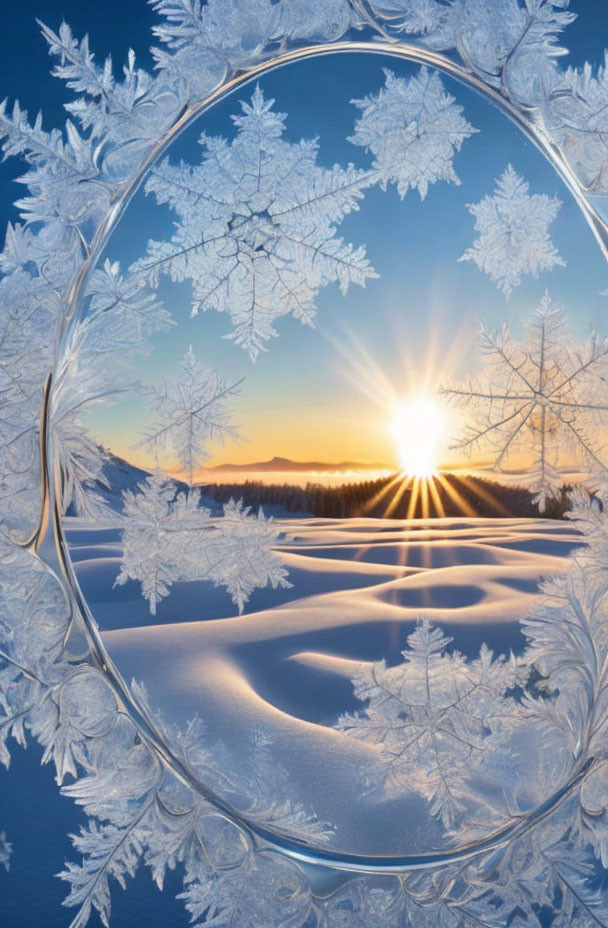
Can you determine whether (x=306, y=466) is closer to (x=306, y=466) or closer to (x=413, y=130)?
(x=306, y=466)

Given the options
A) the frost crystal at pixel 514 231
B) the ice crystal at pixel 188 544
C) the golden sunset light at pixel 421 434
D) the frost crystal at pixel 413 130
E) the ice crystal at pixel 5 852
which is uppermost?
the frost crystal at pixel 413 130

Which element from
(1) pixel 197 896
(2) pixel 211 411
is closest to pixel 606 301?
(2) pixel 211 411

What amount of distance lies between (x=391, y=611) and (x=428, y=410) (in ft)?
1.13

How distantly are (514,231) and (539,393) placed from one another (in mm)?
207

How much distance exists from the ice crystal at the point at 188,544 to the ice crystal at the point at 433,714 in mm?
196

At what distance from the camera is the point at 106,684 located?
0.84 metres

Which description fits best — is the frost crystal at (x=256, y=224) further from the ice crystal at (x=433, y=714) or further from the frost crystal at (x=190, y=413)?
the ice crystal at (x=433, y=714)

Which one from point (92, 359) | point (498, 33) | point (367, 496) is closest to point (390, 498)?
point (367, 496)

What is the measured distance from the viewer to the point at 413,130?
1.00m

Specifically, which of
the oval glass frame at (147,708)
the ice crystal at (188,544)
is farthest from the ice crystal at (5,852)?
the ice crystal at (188,544)

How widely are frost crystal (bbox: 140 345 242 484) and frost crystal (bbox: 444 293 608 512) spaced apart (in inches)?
12.2

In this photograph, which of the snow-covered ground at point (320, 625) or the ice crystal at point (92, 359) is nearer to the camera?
the ice crystal at point (92, 359)

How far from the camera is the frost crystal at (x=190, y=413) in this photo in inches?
38.4

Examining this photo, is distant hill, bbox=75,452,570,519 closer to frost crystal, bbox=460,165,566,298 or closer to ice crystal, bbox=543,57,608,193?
frost crystal, bbox=460,165,566,298
